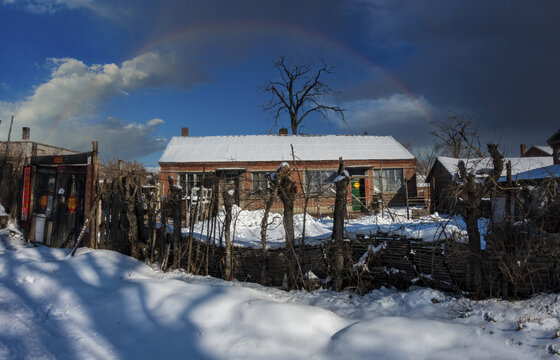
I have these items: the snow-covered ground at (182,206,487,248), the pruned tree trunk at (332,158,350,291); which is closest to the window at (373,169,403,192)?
the snow-covered ground at (182,206,487,248)

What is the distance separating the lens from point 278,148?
969 inches

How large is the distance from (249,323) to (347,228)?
6.90 m

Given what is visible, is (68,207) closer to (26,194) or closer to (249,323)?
(26,194)

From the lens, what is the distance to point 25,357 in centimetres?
349

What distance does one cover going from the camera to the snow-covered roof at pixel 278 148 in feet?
76.2

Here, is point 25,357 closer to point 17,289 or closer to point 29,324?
point 29,324

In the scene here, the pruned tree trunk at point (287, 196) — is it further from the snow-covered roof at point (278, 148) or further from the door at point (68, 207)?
the snow-covered roof at point (278, 148)

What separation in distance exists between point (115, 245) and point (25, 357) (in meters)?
4.50

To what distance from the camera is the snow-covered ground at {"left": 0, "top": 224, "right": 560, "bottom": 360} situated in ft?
11.4

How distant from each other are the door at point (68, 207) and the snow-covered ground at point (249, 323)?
3252mm

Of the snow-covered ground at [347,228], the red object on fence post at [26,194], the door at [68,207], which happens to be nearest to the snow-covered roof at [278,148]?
the snow-covered ground at [347,228]

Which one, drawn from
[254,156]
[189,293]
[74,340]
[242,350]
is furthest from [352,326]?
[254,156]

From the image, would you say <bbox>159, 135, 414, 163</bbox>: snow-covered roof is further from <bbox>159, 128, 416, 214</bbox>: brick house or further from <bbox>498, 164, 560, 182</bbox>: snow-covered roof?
<bbox>498, 164, 560, 182</bbox>: snow-covered roof

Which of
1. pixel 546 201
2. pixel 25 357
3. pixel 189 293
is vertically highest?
pixel 546 201
